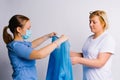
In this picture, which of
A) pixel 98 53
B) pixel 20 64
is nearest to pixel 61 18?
pixel 98 53

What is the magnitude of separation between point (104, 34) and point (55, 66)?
19.1 inches

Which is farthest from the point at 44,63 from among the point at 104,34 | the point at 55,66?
the point at 104,34

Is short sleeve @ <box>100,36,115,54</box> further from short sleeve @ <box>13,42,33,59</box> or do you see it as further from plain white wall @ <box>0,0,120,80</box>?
short sleeve @ <box>13,42,33,59</box>

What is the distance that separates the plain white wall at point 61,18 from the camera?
217cm

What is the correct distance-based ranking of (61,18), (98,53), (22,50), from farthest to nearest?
(61,18) < (98,53) < (22,50)

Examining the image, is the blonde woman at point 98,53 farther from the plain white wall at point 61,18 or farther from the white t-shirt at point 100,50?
the plain white wall at point 61,18

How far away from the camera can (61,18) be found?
230 centimetres

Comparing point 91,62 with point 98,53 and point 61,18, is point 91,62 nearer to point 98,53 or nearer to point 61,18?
point 98,53

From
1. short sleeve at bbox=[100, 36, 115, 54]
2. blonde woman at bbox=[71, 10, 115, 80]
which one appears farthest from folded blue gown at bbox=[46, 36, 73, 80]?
short sleeve at bbox=[100, 36, 115, 54]

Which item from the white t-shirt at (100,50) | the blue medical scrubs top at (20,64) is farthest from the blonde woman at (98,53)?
the blue medical scrubs top at (20,64)

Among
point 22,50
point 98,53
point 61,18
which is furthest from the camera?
point 61,18

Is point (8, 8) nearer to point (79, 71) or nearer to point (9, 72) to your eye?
point (9, 72)

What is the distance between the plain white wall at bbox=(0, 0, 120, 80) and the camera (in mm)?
2170

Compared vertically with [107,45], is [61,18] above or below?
above
